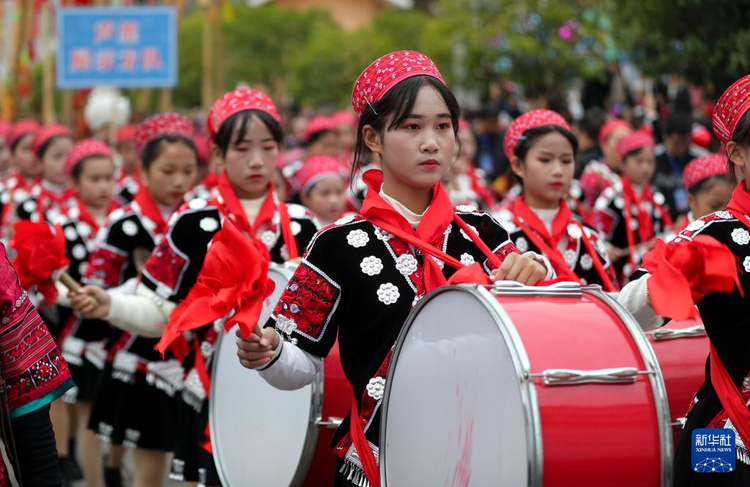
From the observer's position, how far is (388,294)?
11.0 ft

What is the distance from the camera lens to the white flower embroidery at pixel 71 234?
761 cm

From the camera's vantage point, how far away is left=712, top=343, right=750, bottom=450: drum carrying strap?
3.24 m

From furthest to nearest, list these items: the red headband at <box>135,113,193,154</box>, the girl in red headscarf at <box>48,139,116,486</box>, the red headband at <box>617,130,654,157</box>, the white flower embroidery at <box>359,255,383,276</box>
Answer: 1. the red headband at <box>617,130,654,157</box>
2. the girl in red headscarf at <box>48,139,116,486</box>
3. the red headband at <box>135,113,193,154</box>
4. the white flower embroidery at <box>359,255,383,276</box>

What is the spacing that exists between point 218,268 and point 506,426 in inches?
31.7

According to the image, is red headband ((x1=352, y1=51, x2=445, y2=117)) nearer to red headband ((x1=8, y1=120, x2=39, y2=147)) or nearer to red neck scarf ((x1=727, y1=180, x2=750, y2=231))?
red neck scarf ((x1=727, y1=180, x2=750, y2=231))

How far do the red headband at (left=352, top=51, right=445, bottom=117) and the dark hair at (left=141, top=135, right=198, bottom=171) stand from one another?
2.76m

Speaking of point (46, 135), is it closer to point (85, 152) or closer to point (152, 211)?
point (85, 152)

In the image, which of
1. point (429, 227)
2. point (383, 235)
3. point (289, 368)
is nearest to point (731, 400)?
point (429, 227)

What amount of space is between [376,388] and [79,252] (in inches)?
183

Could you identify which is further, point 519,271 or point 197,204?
point 197,204

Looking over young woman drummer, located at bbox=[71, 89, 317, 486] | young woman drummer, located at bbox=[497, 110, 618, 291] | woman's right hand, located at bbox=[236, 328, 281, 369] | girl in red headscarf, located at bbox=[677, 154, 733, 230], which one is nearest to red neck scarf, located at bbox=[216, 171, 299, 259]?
young woman drummer, located at bbox=[71, 89, 317, 486]

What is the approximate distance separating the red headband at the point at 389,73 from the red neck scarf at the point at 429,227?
293 millimetres

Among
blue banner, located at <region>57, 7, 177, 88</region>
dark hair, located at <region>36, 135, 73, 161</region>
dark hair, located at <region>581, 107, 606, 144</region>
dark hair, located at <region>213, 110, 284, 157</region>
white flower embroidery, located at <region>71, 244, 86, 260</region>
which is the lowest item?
white flower embroidery, located at <region>71, 244, 86, 260</region>

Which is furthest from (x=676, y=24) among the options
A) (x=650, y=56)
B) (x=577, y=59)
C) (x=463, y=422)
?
(x=577, y=59)
